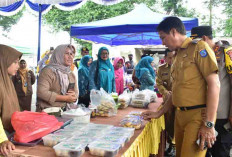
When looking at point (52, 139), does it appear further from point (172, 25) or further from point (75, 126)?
point (172, 25)

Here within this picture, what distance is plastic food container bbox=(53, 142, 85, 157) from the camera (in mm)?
1202

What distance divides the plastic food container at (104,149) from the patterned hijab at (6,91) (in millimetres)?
839

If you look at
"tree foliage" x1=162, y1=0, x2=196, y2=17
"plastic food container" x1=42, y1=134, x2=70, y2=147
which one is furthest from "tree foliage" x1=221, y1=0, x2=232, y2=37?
"plastic food container" x1=42, y1=134, x2=70, y2=147

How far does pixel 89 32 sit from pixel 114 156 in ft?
11.2

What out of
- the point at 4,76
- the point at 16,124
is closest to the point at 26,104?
the point at 4,76

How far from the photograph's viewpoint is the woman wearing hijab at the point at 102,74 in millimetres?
4168

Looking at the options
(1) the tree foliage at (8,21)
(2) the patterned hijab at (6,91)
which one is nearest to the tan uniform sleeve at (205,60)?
(2) the patterned hijab at (6,91)

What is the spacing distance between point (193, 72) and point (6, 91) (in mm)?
1583

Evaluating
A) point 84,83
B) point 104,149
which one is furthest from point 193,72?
point 84,83

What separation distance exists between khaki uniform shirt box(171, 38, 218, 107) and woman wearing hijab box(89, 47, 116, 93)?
247 centimetres

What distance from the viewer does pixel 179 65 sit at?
72.2 inches

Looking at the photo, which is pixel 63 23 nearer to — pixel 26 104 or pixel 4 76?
pixel 26 104

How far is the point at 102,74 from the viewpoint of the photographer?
4.16 meters

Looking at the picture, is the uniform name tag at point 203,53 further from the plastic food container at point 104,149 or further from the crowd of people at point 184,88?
the plastic food container at point 104,149
